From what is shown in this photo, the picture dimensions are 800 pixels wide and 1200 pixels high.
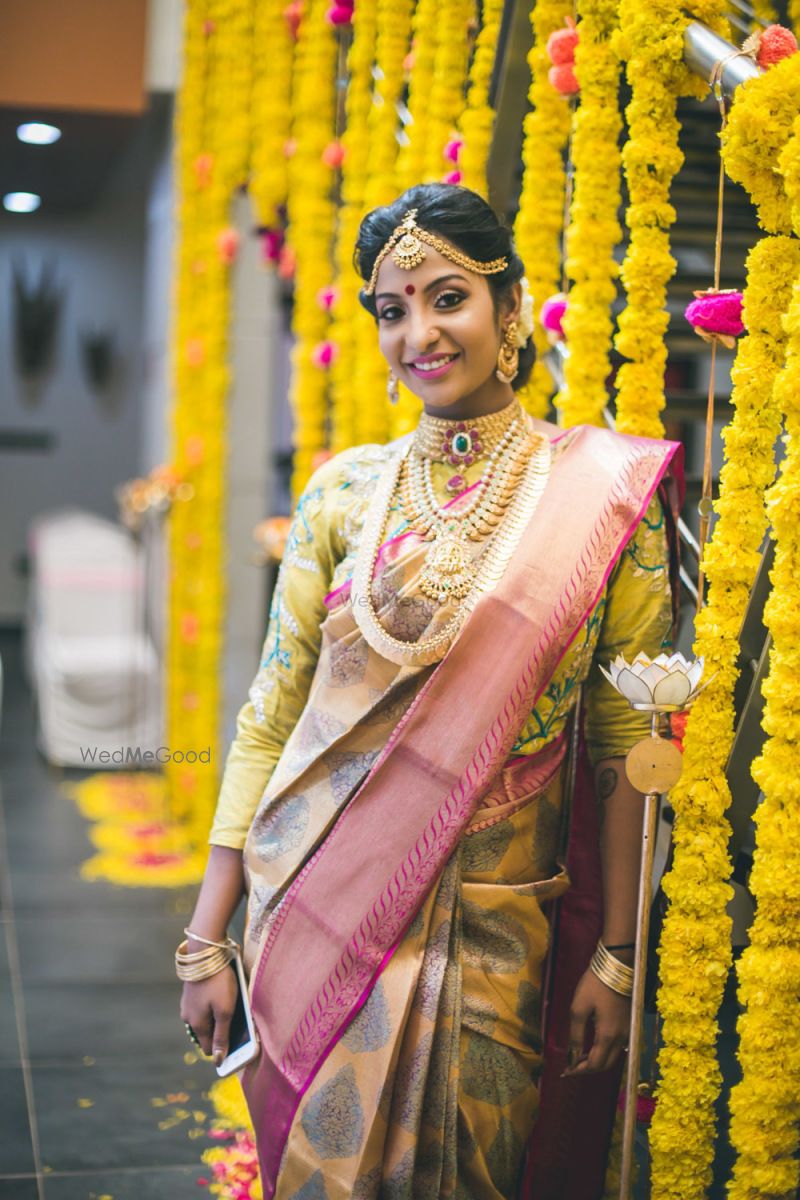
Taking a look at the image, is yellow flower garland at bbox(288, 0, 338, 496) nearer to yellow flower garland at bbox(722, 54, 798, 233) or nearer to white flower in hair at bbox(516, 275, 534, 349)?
white flower in hair at bbox(516, 275, 534, 349)

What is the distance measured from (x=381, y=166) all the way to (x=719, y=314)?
1.68 meters

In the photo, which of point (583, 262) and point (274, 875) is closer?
point (274, 875)

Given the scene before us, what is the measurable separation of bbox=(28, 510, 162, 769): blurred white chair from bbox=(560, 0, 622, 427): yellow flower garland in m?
4.04

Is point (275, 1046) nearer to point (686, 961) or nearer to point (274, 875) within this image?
point (274, 875)

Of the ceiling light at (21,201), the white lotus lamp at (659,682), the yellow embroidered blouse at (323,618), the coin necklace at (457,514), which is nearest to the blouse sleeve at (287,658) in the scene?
the yellow embroidered blouse at (323,618)

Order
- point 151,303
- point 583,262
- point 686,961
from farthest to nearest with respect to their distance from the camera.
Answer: point 151,303 < point 583,262 < point 686,961

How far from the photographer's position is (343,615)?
191 cm

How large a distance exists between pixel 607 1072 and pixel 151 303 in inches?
291

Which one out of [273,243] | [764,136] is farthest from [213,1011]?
[273,243]

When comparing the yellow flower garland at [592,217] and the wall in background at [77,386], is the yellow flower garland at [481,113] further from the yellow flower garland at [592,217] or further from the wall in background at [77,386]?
the wall in background at [77,386]

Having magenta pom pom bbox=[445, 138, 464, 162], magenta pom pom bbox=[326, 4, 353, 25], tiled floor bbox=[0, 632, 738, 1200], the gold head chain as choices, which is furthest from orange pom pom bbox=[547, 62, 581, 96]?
tiled floor bbox=[0, 632, 738, 1200]

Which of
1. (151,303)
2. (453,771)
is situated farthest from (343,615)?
(151,303)

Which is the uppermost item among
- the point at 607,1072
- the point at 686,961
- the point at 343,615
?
the point at 343,615

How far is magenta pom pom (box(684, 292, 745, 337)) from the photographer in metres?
1.91
